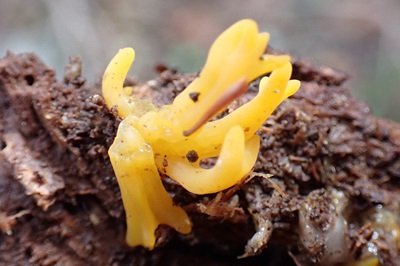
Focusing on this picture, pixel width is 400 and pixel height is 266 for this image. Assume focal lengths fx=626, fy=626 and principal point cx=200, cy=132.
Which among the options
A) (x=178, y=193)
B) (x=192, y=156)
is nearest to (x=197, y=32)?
(x=178, y=193)

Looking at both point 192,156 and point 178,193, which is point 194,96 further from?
point 178,193

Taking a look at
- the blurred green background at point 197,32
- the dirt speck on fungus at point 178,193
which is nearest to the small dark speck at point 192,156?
the dirt speck on fungus at point 178,193

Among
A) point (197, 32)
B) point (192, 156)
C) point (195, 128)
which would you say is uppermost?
point (195, 128)

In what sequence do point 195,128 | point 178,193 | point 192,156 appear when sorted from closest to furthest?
point 195,128 → point 192,156 → point 178,193

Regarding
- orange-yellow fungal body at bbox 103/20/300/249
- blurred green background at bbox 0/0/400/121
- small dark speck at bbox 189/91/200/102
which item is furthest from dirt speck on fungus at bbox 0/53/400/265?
blurred green background at bbox 0/0/400/121

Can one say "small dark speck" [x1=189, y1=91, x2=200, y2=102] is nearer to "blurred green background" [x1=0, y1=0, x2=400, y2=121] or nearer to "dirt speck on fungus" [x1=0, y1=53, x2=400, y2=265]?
"dirt speck on fungus" [x1=0, y1=53, x2=400, y2=265]

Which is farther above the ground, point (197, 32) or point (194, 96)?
point (194, 96)

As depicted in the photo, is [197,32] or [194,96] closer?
[194,96]

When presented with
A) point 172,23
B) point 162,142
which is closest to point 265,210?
point 162,142
